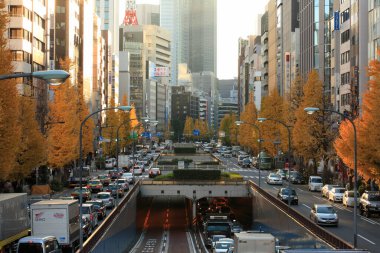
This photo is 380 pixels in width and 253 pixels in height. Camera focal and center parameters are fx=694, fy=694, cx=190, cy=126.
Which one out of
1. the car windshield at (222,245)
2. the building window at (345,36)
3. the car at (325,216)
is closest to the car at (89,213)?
the car windshield at (222,245)

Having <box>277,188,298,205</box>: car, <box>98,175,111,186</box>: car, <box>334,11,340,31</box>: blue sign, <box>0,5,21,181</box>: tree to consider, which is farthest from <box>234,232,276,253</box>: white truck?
<box>334,11,340,31</box>: blue sign

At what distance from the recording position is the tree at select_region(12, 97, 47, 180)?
58.5 metres

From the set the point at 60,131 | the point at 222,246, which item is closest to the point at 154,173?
the point at 60,131

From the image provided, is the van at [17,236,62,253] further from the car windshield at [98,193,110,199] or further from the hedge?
the hedge

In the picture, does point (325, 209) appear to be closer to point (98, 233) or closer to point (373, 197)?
point (373, 197)

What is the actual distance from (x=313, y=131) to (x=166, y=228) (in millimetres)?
21146

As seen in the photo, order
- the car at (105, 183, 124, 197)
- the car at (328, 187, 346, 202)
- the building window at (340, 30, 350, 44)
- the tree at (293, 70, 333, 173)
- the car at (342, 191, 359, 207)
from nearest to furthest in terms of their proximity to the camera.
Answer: the car at (342, 191, 359, 207) < the car at (328, 187, 346, 202) < the car at (105, 183, 124, 197) < the tree at (293, 70, 333, 173) < the building window at (340, 30, 350, 44)

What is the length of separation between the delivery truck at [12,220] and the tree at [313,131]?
47.0 meters

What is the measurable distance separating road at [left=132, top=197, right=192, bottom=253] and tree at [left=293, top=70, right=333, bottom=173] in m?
15.7

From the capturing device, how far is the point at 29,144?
5928cm

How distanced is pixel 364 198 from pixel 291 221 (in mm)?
9076

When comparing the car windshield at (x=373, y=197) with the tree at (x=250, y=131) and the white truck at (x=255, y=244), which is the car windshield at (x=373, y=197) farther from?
the tree at (x=250, y=131)

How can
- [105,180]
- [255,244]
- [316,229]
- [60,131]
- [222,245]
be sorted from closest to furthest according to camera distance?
[255,244] < [316,229] < [222,245] < [60,131] < [105,180]

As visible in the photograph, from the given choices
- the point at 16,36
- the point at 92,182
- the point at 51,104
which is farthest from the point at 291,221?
the point at 16,36
